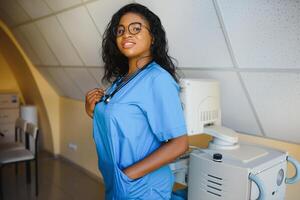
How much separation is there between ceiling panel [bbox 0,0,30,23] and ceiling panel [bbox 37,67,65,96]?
28.4 inches

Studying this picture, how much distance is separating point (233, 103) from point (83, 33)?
1.38m

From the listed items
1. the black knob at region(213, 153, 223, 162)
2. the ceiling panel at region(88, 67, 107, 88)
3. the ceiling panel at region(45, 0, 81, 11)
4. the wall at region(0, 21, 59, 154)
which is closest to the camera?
the black knob at region(213, 153, 223, 162)

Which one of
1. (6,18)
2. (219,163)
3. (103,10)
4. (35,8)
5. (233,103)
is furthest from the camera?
(6,18)

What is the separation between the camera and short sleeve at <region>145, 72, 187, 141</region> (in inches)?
46.9

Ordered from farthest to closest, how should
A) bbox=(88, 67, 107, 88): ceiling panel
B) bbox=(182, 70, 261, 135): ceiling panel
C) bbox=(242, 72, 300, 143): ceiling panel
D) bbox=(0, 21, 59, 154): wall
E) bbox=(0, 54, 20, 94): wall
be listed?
bbox=(0, 54, 20, 94): wall
bbox=(0, 21, 59, 154): wall
bbox=(88, 67, 107, 88): ceiling panel
bbox=(182, 70, 261, 135): ceiling panel
bbox=(242, 72, 300, 143): ceiling panel

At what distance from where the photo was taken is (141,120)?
122 centimetres

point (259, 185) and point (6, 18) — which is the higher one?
point (6, 18)

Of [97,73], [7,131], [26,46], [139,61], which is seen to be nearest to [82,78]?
[97,73]

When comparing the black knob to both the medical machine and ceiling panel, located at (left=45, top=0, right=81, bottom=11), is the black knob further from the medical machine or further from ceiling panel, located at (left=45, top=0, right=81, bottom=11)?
ceiling panel, located at (left=45, top=0, right=81, bottom=11)

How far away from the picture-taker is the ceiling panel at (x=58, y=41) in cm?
276

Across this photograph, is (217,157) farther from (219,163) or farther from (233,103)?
(233,103)

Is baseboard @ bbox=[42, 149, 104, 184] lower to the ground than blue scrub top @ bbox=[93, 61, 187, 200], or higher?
lower

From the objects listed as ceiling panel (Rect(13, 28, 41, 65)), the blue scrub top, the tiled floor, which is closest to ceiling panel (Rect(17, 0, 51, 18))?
ceiling panel (Rect(13, 28, 41, 65))

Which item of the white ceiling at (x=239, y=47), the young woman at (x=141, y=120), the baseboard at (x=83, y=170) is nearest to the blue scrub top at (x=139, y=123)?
the young woman at (x=141, y=120)
